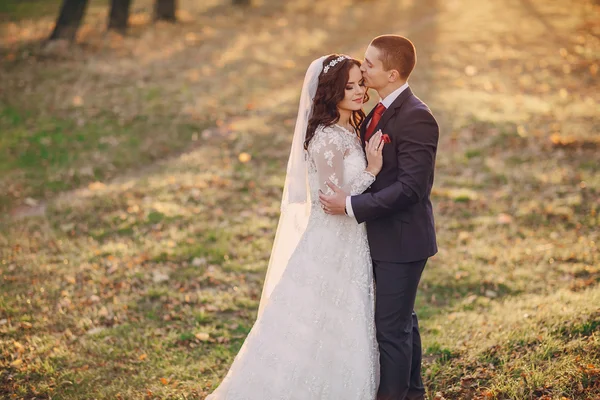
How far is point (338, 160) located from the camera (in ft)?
13.4

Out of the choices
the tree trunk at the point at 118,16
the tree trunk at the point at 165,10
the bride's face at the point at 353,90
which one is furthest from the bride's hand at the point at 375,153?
the tree trunk at the point at 165,10

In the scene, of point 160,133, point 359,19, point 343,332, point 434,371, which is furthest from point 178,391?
point 359,19

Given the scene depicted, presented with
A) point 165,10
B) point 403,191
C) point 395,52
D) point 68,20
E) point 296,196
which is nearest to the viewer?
point 403,191

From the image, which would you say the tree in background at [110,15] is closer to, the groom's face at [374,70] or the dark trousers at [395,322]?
the groom's face at [374,70]

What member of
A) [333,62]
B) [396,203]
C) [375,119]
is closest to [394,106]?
[375,119]

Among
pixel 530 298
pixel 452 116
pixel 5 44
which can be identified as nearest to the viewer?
pixel 530 298

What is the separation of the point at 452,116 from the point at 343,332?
9649 millimetres

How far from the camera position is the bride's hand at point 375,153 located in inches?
155

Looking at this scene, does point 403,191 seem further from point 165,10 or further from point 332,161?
point 165,10

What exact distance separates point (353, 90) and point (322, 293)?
4.88ft

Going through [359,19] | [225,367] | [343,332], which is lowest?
[359,19]

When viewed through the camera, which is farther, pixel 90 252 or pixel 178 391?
pixel 90 252

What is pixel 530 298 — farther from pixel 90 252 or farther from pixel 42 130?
pixel 42 130

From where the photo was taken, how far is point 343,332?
4.18 meters
